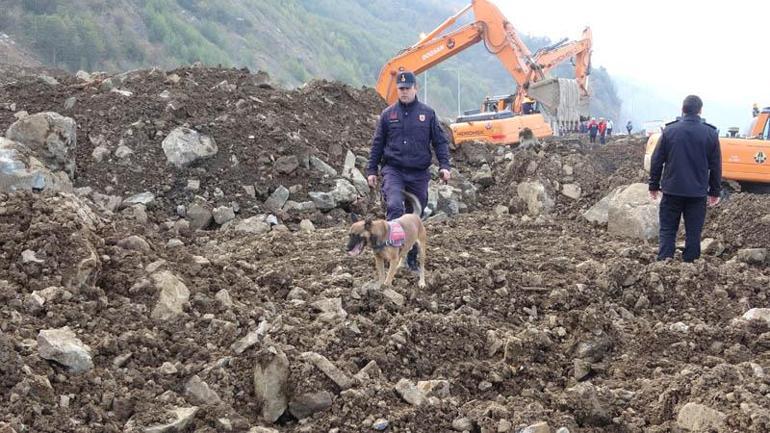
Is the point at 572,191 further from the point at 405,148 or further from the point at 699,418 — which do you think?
the point at 699,418

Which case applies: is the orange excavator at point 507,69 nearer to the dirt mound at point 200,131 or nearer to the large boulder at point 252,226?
the dirt mound at point 200,131

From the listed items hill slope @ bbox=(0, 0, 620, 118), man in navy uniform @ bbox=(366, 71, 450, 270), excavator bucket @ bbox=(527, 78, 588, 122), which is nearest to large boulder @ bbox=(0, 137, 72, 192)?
man in navy uniform @ bbox=(366, 71, 450, 270)

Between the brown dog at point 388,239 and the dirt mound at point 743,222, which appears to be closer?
the brown dog at point 388,239

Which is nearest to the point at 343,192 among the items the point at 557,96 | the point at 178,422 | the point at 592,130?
the point at 178,422

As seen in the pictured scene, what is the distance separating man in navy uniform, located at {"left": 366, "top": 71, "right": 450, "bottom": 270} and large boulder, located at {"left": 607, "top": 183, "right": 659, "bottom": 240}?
3764 mm

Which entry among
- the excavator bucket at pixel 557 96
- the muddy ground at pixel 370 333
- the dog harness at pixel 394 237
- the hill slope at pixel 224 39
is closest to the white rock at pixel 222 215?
the muddy ground at pixel 370 333

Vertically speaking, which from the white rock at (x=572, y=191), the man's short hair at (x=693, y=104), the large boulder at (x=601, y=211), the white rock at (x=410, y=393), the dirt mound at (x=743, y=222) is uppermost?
the man's short hair at (x=693, y=104)

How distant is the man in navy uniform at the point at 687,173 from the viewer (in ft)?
22.3

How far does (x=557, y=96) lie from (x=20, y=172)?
1437cm

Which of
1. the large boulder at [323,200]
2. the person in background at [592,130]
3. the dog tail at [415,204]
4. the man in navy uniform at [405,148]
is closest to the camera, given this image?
the man in navy uniform at [405,148]

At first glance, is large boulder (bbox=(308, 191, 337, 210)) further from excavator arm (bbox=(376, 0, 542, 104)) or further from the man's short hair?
excavator arm (bbox=(376, 0, 542, 104))

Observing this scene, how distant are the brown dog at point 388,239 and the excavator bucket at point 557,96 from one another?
13503 millimetres

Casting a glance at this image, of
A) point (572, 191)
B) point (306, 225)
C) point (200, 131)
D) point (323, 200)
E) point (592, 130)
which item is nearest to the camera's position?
point (306, 225)

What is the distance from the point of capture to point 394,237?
543cm
